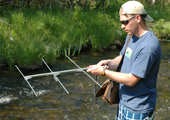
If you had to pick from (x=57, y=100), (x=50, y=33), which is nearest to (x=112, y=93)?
(x=57, y=100)

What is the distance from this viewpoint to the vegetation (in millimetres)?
5875

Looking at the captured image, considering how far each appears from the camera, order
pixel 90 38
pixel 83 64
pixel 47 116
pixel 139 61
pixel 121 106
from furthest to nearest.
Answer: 1. pixel 90 38
2. pixel 83 64
3. pixel 47 116
4. pixel 121 106
5. pixel 139 61

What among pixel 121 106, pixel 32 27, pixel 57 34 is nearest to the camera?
pixel 121 106

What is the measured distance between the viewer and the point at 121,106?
2.04 metres

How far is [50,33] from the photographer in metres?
7.43

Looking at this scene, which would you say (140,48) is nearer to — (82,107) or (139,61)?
(139,61)

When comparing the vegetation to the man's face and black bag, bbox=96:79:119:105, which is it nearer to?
black bag, bbox=96:79:119:105

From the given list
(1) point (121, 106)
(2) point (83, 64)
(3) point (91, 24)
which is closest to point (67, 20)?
(3) point (91, 24)

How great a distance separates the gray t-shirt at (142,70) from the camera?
173cm

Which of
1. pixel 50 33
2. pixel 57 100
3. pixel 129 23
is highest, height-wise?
pixel 129 23

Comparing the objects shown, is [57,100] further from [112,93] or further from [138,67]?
[138,67]

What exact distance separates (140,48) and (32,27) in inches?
227

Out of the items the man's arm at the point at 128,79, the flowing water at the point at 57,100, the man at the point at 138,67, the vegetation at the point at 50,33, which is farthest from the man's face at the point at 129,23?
the vegetation at the point at 50,33

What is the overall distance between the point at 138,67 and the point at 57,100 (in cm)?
300
